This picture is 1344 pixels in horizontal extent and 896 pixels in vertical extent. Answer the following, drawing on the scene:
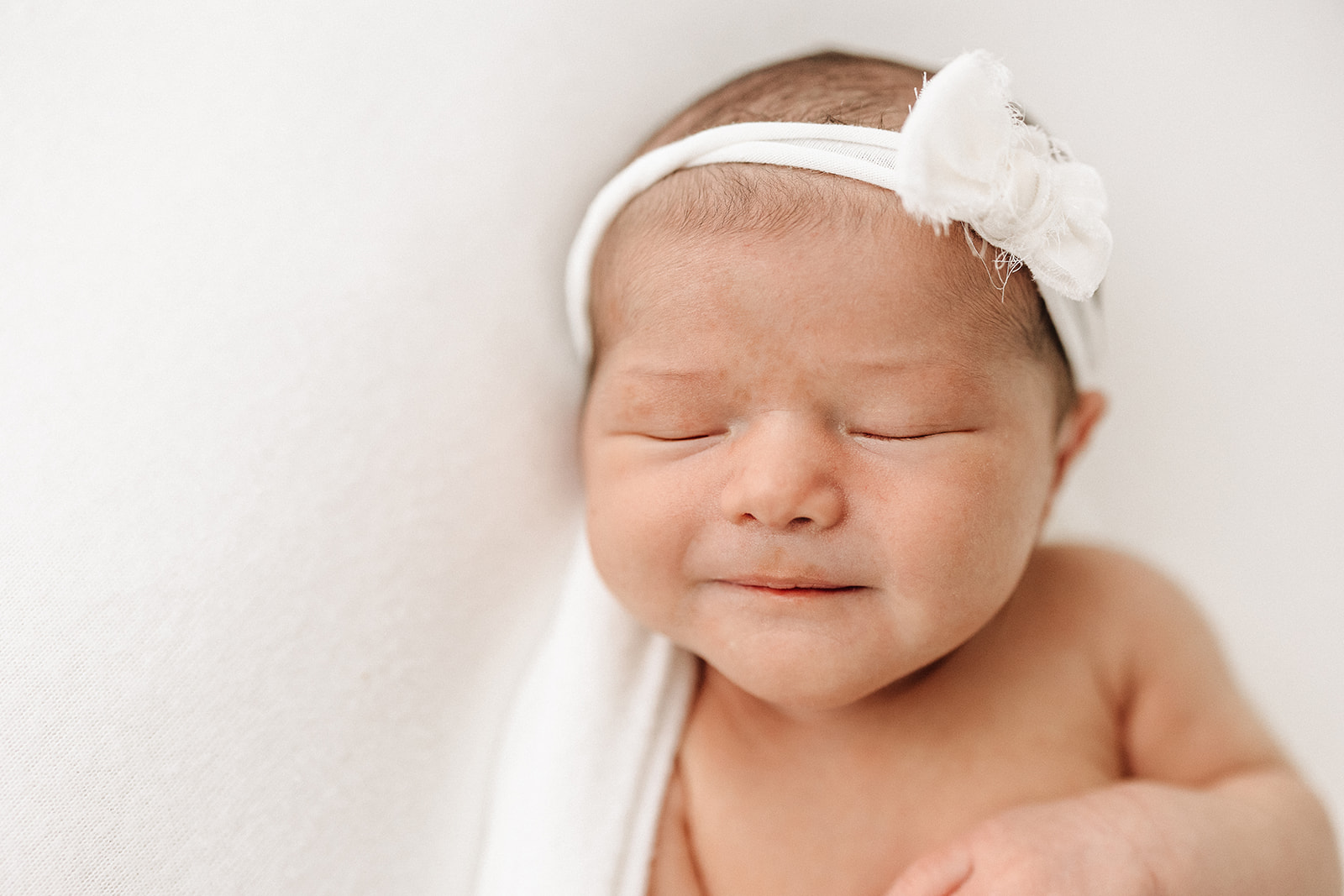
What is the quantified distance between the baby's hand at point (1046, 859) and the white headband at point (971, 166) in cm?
60

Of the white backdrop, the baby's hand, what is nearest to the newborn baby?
the baby's hand

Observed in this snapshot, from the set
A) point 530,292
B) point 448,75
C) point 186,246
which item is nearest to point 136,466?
point 186,246

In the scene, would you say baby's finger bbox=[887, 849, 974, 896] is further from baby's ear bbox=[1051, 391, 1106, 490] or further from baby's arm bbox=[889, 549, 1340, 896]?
baby's ear bbox=[1051, 391, 1106, 490]

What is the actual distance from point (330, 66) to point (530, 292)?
16.4 inches

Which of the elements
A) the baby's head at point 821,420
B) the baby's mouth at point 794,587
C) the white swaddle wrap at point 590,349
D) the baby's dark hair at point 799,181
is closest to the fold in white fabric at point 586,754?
the white swaddle wrap at point 590,349

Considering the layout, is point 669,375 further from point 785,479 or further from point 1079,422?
point 1079,422

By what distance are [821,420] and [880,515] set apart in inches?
4.9

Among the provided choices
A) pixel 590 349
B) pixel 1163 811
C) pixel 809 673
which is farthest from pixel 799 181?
pixel 1163 811

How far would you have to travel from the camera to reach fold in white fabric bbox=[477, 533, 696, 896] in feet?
4.17

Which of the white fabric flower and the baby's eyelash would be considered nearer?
the white fabric flower

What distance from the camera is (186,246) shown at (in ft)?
→ 4.08

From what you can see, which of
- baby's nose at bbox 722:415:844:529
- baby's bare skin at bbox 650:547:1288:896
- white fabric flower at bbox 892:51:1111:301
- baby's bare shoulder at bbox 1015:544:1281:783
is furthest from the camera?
baby's bare shoulder at bbox 1015:544:1281:783

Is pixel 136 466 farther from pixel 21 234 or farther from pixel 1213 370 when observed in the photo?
pixel 1213 370

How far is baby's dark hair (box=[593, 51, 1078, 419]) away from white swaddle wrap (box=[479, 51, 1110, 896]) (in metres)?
0.02
